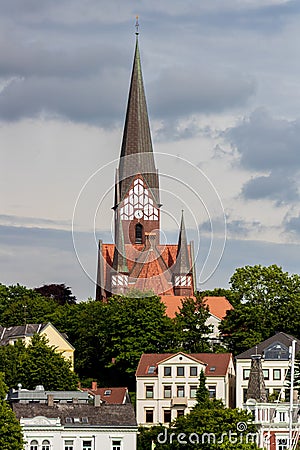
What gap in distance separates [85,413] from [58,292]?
6969 cm

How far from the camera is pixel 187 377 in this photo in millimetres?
121938

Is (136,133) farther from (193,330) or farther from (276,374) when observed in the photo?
(276,374)

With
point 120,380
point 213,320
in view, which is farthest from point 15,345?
point 213,320

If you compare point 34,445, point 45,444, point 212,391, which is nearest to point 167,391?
point 212,391

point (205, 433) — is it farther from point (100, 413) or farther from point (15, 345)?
point (15, 345)

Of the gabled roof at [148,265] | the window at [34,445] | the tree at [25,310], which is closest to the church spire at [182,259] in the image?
the gabled roof at [148,265]

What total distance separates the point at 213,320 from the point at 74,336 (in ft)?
41.9

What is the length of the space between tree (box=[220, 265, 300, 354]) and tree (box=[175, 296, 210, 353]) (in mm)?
2028

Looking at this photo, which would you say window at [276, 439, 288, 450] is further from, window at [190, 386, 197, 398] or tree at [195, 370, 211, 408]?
window at [190, 386, 197, 398]

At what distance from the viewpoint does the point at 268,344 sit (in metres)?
124

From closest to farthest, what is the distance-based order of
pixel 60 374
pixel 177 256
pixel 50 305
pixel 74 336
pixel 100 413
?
pixel 100 413, pixel 60 374, pixel 74 336, pixel 50 305, pixel 177 256

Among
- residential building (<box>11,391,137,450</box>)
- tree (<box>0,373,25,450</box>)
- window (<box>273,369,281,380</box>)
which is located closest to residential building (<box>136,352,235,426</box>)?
window (<box>273,369,281,380</box>)

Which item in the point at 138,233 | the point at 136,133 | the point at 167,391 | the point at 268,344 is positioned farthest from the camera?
the point at 136,133

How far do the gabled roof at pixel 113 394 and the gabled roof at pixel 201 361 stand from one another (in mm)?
2329
